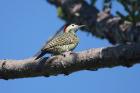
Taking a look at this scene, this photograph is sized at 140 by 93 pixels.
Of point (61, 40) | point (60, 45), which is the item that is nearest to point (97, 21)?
point (60, 45)

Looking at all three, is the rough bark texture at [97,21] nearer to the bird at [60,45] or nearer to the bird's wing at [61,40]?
the bird at [60,45]

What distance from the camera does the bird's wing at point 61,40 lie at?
6547 millimetres

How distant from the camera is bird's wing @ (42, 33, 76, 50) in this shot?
6547 mm

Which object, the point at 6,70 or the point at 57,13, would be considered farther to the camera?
the point at 6,70

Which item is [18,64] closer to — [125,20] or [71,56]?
[71,56]

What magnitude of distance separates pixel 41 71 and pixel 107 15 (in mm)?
1392

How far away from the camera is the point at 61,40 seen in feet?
22.7

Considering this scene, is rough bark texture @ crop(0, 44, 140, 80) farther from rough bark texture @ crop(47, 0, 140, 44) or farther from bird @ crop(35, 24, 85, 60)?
bird @ crop(35, 24, 85, 60)

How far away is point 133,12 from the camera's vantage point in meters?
4.49

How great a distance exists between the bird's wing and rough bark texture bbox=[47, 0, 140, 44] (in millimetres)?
2233

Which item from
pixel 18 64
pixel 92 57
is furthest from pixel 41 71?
pixel 92 57

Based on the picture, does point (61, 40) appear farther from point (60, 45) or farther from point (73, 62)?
point (73, 62)

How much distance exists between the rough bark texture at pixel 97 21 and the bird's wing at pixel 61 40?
2.23m

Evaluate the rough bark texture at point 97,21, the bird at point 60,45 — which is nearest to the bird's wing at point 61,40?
the bird at point 60,45
